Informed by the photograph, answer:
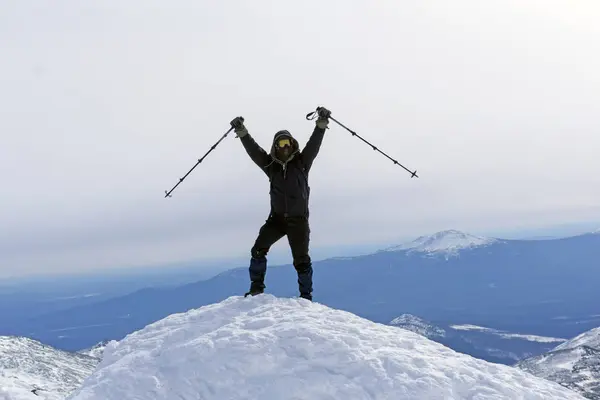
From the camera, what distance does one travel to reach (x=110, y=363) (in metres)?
10.9

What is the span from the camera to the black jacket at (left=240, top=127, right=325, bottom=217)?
12.4 meters

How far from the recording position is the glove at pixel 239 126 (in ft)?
41.2

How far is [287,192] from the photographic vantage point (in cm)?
1238

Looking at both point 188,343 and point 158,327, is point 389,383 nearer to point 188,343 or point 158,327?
point 188,343

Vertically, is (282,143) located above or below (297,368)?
above

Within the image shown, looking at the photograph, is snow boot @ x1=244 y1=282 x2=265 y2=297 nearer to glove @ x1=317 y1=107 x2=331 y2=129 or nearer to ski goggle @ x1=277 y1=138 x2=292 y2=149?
ski goggle @ x1=277 y1=138 x2=292 y2=149

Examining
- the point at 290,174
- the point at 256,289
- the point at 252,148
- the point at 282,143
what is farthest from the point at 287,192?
the point at 256,289

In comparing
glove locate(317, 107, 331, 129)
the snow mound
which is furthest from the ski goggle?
the snow mound

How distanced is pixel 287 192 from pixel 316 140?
1.44 m

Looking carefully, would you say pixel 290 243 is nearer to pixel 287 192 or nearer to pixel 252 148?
pixel 287 192

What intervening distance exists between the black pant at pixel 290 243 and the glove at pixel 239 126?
214 centimetres

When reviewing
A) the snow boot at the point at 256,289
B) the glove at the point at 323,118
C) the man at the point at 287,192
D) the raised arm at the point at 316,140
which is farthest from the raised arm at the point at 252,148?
the snow boot at the point at 256,289

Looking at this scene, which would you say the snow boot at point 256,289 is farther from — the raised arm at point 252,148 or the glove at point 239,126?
the glove at point 239,126

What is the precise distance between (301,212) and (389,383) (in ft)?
16.7
